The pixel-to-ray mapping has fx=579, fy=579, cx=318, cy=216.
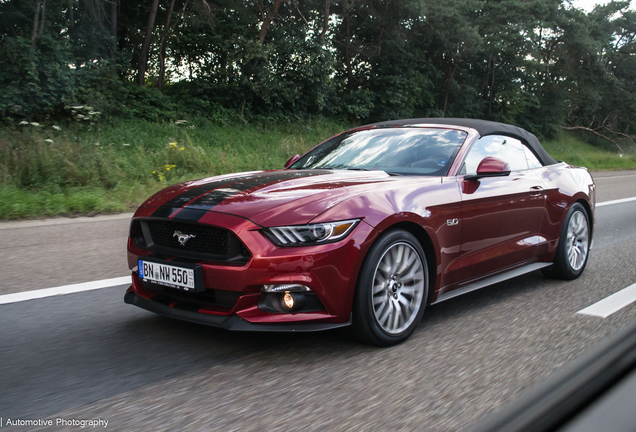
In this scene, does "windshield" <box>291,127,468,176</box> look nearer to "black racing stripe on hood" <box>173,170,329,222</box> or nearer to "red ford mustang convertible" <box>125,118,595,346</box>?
"red ford mustang convertible" <box>125,118,595,346</box>

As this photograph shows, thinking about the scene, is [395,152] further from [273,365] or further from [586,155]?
[586,155]

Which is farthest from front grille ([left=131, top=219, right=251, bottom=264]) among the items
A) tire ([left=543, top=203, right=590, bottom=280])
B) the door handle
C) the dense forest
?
the dense forest

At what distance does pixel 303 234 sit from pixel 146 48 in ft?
71.8

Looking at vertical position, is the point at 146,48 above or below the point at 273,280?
above

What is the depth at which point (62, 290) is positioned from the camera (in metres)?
4.50

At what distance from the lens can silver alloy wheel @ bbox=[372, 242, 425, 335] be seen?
3.41 m

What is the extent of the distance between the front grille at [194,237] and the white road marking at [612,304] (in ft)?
8.56

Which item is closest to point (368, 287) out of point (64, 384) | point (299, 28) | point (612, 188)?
point (64, 384)

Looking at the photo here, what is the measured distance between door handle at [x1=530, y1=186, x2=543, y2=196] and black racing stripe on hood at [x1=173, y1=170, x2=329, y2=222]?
1861 mm

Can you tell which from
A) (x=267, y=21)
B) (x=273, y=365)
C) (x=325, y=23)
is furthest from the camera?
(x=325, y=23)

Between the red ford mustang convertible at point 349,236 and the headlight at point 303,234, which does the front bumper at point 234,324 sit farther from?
the headlight at point 303,234

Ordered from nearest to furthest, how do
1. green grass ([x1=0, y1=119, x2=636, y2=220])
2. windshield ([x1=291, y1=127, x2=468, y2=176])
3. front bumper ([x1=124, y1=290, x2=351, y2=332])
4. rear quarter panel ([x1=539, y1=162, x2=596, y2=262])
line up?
1. front bumper ([x1=124, y1=290, x2=351, y2=332])
2. windshield ([x1=291, y1=127, x2=468, y2=176])
3. rear quarter panel ([x1=539, y1=162, x2=596, y2=262])
4. green grass ([x1=0, y1=119, x2=636, y2=220])

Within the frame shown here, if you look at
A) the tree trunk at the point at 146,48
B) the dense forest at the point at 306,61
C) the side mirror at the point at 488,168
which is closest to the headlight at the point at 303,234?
the side mirror at the point at 488,168

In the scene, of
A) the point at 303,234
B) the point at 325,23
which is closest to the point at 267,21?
the point at 325,23
